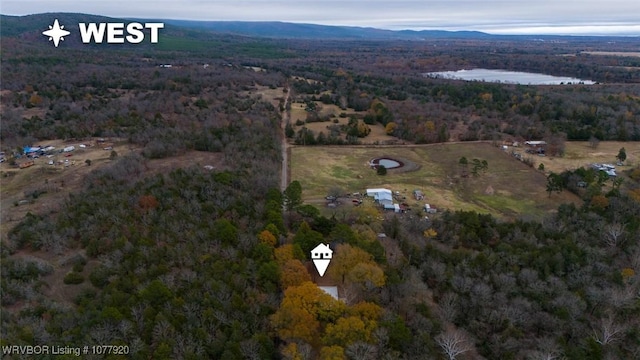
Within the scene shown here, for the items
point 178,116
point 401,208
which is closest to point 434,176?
point 401,208

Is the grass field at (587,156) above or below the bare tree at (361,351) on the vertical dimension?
above

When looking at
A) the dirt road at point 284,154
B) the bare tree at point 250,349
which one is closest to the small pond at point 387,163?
the dirt road at point 284,154

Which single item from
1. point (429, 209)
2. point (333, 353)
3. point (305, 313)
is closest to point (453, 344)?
point (333, 353)

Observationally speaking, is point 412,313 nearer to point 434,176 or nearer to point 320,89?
point 434,176

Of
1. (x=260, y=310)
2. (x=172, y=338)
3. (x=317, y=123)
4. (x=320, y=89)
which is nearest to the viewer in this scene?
(x=172, y=338)

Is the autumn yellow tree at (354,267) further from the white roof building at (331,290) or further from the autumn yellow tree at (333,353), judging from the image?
the autumn yellow tree at (333,353)

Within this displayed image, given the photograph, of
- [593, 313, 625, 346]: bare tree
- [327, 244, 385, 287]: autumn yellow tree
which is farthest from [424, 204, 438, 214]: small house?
[593, 313, 625, 346]: bare tree
